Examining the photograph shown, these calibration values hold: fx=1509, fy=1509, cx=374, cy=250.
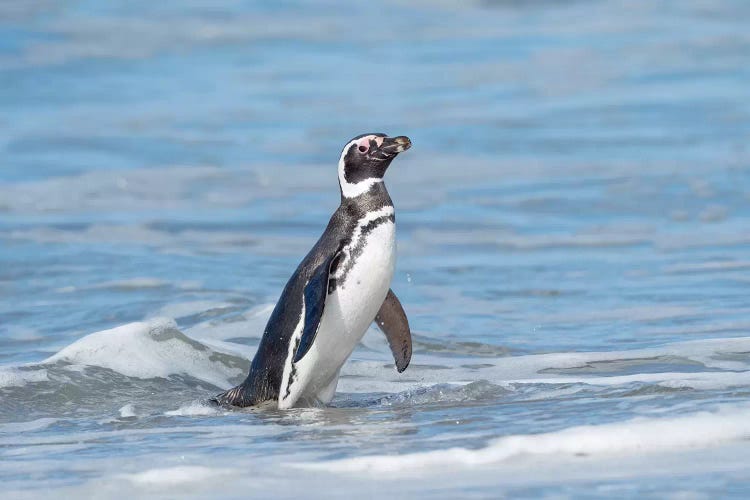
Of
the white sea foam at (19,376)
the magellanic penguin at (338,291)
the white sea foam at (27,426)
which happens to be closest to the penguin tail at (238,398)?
the magellanic penguin at (338,291)

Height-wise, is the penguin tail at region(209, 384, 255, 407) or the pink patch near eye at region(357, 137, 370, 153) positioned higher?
the pink patch near eye at region(357, 137, 370, 153)

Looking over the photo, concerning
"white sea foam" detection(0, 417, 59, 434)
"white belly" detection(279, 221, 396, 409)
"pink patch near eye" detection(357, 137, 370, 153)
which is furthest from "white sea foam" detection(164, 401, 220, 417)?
"pink patch near eye" detection(357, 137, 370, 153)

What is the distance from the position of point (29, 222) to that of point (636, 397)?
774 cm

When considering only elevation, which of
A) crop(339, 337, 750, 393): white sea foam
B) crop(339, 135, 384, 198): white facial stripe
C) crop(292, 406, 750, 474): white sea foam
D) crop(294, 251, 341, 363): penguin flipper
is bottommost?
crop(339, 337, 750, 393): white sea foam

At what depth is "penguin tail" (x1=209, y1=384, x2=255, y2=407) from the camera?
6.01 m

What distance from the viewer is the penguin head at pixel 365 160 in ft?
19.7

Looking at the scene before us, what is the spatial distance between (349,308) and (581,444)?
1.63 m

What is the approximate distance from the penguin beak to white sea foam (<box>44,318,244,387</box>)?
1597mm

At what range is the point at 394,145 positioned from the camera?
19.7 feet

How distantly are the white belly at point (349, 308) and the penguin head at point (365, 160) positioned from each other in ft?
0.70

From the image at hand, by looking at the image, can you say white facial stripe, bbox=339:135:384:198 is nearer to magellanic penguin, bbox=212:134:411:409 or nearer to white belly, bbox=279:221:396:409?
magellanic penguin, bbox=212:134:411:409

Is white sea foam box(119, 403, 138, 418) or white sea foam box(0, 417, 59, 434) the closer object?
white sea foam box(0, 417, 59, 434)

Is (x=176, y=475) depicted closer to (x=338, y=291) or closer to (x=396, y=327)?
(x=338, y=291)

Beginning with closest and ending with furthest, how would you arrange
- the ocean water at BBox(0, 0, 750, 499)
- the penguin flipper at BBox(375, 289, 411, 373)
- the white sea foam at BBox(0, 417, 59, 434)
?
the ocean water at BBox(0, 0, 750, 499)
the white sea foam at BBox(0, 417, 59, 434)
the penguin flipper at BBox(375, 289, 411, 373)
